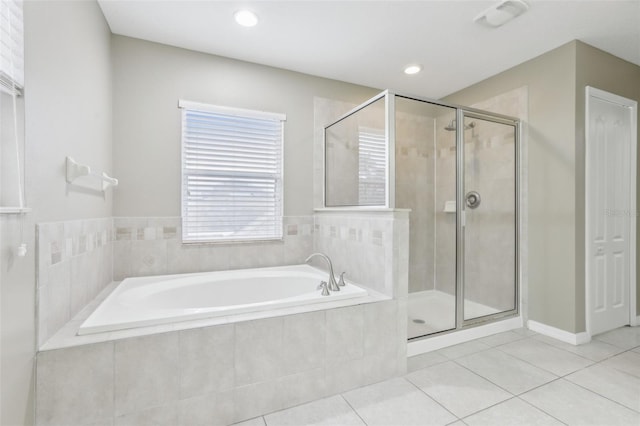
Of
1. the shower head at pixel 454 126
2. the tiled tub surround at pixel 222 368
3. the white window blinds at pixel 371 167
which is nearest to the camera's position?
the tiled tub surround at pixel 222 368

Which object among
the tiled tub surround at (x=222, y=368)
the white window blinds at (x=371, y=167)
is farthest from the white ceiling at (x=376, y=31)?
the tiled tub surround at (x=222, y=368)

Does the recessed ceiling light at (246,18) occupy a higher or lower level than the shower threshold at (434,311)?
higher

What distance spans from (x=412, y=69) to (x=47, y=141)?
2.95m

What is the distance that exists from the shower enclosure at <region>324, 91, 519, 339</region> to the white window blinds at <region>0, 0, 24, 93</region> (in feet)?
6.55

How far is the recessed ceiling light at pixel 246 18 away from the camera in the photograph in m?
2.07

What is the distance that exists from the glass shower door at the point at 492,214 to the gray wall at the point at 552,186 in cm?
16

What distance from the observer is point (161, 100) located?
246 centimetres

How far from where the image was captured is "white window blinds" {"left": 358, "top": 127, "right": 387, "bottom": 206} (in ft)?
7.34

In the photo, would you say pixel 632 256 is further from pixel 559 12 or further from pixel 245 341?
pixel 245 341

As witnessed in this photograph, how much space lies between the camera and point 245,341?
1.54 m

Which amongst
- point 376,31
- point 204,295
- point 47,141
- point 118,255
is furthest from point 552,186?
point 118,255

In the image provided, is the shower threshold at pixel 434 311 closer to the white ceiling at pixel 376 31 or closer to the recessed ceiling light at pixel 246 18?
the white ceiling at pixel 376 31

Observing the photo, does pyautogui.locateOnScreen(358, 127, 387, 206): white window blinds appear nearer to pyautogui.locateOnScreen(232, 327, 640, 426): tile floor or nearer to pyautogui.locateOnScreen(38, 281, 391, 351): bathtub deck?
pyautogui.locateOnScreen(38, 281, 391, 351): bathtub deck

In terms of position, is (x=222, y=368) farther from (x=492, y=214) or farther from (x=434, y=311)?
(x=492, y=214)
